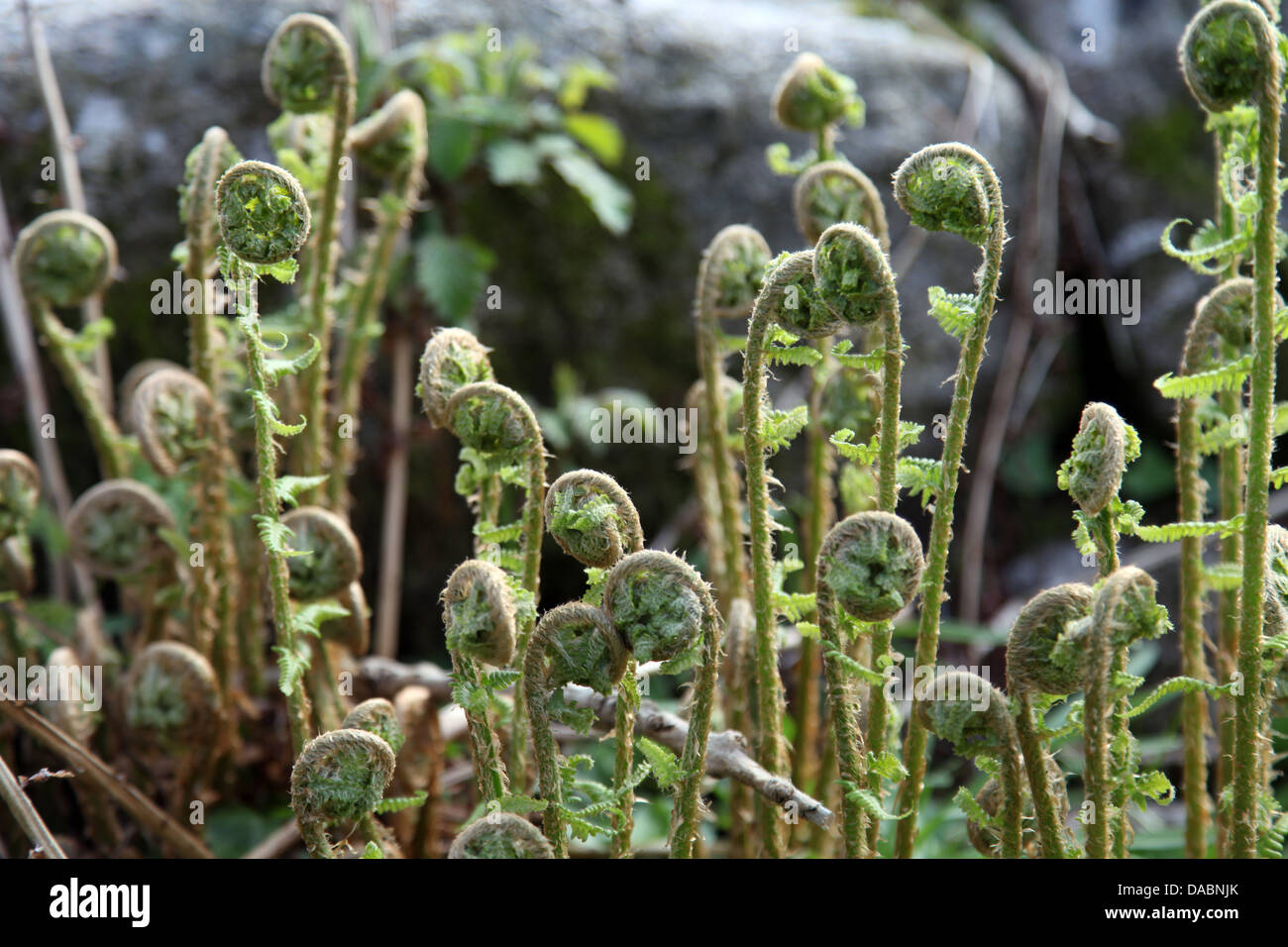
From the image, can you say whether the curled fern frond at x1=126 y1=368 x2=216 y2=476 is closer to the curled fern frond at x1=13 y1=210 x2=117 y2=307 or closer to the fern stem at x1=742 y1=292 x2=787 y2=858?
the curled fern frond at x1=13 y1=210 x2=117 y2=307

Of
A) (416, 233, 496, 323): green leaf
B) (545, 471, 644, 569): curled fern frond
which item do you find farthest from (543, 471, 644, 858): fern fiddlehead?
(416, 233, 496, 323): green leaf

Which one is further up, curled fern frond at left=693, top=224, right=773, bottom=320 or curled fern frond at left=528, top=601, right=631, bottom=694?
curled fern frond at left=693, top=224, right=773, bottom=320

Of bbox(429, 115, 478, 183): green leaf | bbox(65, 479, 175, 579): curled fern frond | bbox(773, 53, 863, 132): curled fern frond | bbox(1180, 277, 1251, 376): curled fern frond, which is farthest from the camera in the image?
bbox(429, 115, 478, 183): green leaf

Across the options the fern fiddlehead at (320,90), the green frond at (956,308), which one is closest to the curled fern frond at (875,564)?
the green frond at (956,308)

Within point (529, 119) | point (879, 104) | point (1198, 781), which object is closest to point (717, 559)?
point (1198, 781)

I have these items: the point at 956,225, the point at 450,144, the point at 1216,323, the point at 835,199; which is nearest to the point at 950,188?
the point at 956,225

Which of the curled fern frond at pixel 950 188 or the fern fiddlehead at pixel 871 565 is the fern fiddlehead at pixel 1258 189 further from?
the fern fiddlehead at pixel 871 565

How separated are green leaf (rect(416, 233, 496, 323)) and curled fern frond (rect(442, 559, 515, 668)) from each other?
4.19 ft

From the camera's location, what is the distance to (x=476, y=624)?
953mm

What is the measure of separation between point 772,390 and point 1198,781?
1.35 meters

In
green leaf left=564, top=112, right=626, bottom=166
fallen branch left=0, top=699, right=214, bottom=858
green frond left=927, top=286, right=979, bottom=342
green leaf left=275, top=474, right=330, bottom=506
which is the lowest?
fallen branch left=0, top=699, right=214, bottom=858

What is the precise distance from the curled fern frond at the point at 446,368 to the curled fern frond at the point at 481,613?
7.4 inches

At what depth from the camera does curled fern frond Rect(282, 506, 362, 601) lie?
1352 mm

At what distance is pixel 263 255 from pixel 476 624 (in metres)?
0.40
